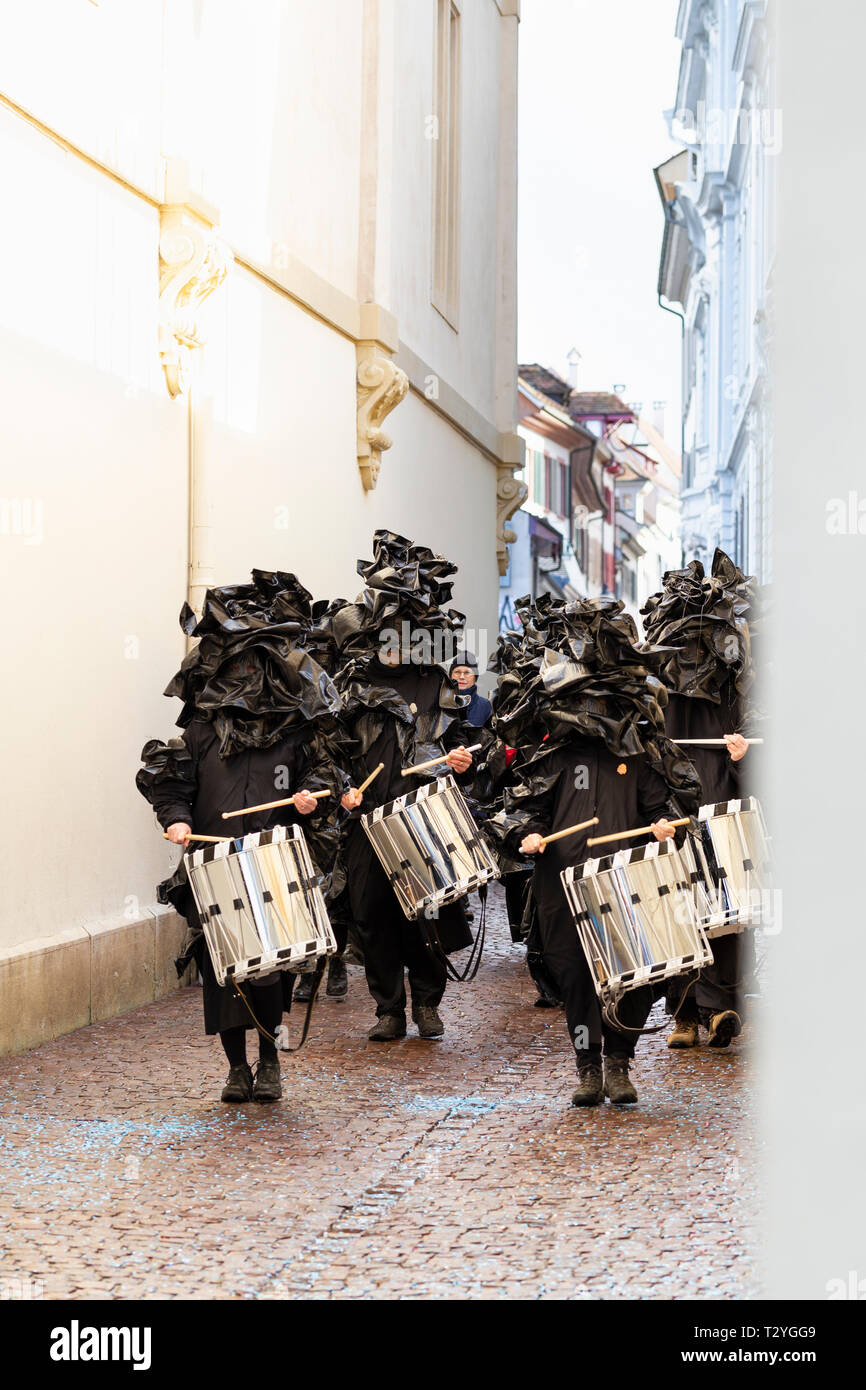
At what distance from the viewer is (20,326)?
7.82 m

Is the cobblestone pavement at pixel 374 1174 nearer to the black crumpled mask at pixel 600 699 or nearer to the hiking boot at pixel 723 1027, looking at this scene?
the hiking boot at pixel 723 1027

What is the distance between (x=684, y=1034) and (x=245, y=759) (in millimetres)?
2627

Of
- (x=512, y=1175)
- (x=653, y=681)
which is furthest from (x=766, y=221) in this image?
(x=653, y=681)

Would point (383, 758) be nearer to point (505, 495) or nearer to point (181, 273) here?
point (181, 273)

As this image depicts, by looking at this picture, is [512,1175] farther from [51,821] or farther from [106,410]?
[106,410]

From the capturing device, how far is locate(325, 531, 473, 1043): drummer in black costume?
323 inches

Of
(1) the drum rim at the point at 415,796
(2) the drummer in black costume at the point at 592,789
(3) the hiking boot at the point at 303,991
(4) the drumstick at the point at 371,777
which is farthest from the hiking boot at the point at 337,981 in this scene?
(2) the drummer in black costume at the point at 592,789

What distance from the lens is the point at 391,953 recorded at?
27.1 ft

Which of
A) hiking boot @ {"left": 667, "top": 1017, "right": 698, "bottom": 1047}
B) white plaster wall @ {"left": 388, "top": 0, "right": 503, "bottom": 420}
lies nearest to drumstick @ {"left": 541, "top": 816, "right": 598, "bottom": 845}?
hiking boot @ {"left": 667, "top": 1017, "right": 698, "bottom": 1047}

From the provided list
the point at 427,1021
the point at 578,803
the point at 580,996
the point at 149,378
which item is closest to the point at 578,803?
the point at 578,803

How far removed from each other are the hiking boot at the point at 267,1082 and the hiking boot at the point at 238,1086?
0.03 metres

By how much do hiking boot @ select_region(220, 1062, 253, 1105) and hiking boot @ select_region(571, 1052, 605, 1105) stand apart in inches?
51.3

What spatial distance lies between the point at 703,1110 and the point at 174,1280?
9.05 feet

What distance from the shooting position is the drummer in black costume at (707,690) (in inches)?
310
